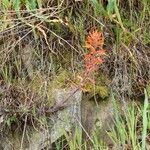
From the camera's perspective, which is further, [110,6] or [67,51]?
[67,51]

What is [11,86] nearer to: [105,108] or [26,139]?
[26,139]

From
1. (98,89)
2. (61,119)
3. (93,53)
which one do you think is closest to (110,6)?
(93,53)

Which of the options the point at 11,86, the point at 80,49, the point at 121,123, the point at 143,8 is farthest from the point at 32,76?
the point at 143,8

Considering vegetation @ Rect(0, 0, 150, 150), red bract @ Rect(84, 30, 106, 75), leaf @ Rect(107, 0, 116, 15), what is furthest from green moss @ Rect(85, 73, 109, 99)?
leaf @ Rect(107, 0, 116, 15)

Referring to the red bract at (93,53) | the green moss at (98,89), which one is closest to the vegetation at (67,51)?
the green moss at (98,89)

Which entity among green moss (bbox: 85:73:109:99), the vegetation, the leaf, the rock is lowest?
the rock

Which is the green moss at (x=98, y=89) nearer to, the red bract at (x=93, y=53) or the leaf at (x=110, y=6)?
the red bract at (x=93, y=53)

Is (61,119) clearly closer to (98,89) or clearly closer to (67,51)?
(98,89)

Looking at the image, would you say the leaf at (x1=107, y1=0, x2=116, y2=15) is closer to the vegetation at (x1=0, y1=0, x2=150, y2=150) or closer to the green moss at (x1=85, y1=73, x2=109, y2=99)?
the vegetation at (x1=0, y1=0, x2=150, y2=150)

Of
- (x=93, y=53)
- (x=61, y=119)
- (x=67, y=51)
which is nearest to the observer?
(x=93, y=53)
